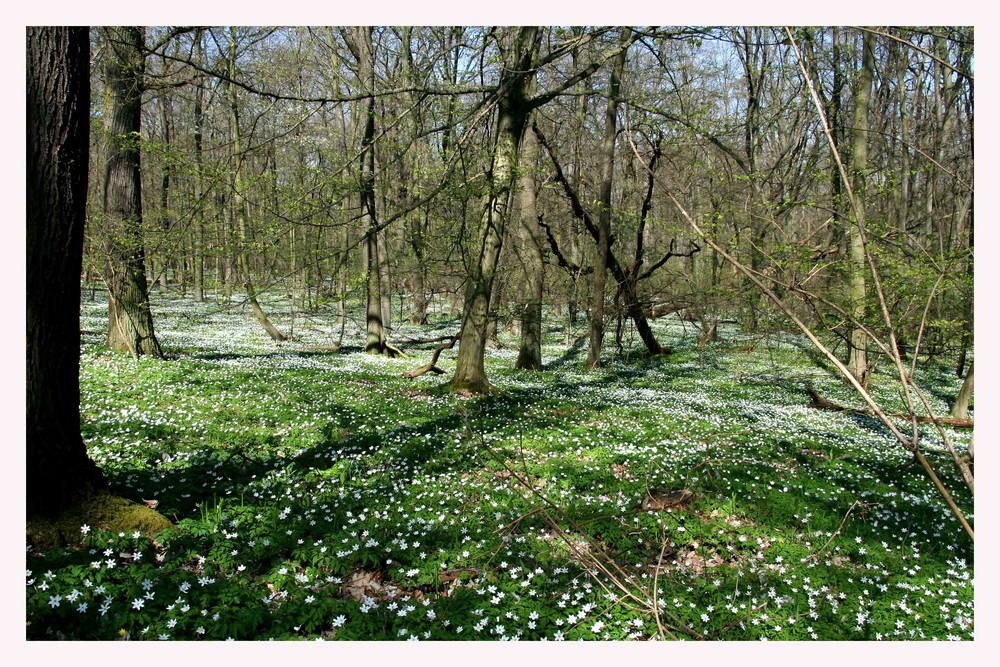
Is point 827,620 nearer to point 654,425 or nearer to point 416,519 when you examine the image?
point 416,519

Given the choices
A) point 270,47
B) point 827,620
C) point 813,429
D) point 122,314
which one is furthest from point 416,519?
point 270,47

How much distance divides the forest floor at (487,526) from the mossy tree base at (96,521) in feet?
0.45

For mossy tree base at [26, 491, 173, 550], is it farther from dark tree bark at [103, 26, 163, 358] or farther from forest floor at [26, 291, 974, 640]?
dark tree bark at [103, 26, 163, 358]

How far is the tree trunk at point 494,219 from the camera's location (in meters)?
9.59

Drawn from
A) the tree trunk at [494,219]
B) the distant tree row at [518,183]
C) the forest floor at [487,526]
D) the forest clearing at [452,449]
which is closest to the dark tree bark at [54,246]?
the forest clearing at [452,449]

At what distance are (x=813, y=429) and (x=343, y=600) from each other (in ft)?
30.1

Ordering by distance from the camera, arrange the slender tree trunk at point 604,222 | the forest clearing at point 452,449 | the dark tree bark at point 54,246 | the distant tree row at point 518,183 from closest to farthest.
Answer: the forest clearing at point 452,449
the dark tree bark at point 54,246
the distant tree row at point 518,183
the slender tree trunk at point 604,222

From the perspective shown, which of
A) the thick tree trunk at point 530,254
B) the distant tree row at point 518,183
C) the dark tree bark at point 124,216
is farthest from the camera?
the thick tree trunk at point 530,254

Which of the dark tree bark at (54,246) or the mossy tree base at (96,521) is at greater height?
the dark tree bark at (54,246)

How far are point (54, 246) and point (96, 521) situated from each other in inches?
79.5

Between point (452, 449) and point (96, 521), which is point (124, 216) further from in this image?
point (96, 521)

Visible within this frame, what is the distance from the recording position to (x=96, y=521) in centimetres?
426

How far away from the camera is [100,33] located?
8.65 m

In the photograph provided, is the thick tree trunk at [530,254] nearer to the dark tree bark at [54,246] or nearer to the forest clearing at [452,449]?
the forest clearing at [452,449]
